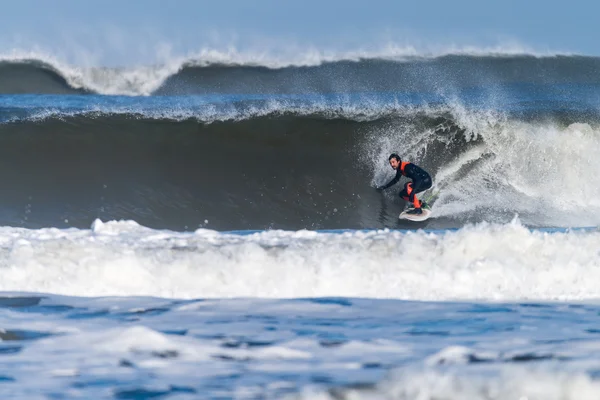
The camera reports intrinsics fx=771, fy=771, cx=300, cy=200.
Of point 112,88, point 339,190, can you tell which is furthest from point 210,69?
point 339,190

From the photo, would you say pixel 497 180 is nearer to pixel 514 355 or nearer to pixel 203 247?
pixel 203 247

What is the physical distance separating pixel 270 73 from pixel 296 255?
73.0 feet

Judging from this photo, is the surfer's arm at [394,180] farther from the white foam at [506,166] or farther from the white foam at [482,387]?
the white foam at [482,387]

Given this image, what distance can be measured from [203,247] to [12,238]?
2.08 m

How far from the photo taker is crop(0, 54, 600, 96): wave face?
26016 mm

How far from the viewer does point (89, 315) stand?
5453mm

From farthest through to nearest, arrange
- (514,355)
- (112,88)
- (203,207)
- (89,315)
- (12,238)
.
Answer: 1. (112,88)
2. (203,207)
3. (12,238)
4. (89,315)
5. (514,355)

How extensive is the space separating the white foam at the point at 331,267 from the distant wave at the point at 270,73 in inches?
646

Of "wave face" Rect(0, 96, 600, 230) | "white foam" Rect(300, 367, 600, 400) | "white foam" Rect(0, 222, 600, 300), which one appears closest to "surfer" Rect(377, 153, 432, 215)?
"wave face" Rect(0, 96, 600, 230)

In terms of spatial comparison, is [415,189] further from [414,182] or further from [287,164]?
[287,164]

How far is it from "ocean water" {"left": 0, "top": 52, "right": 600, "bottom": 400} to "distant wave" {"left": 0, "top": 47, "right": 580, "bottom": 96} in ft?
30.7

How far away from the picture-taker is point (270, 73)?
2842 centimetres

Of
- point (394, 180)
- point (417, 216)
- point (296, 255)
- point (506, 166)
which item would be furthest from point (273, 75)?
point (296, 255)

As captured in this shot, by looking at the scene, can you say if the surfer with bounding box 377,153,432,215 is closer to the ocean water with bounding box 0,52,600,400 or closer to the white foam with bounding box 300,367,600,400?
the ocean water with bounding box 0,52,600,400
